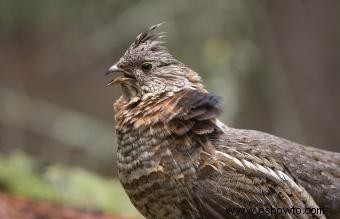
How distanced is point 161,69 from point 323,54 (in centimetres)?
835

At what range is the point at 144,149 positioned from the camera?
5.00 metres

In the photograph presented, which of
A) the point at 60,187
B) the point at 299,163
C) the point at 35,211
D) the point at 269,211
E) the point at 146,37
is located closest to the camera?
the point at 269,211

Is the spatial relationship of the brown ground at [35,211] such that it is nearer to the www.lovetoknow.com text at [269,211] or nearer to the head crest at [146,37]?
the head crest at [146,37]

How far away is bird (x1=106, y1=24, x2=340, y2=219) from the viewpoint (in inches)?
191

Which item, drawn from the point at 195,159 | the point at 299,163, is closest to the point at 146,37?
the point at 195,159

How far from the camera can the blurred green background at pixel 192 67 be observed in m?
7.19

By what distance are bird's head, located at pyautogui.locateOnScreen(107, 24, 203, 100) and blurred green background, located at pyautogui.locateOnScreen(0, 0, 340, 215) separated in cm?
187

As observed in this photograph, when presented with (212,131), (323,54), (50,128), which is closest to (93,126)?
(50,128)

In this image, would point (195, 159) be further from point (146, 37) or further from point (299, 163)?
point (146, 37)

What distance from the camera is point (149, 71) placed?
5.46 meters

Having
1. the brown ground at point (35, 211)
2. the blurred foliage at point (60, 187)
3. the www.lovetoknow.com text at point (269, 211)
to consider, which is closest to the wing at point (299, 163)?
the www.lovetoknow.com text at point (269, 211)

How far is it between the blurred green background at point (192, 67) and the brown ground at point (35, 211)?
0.26m

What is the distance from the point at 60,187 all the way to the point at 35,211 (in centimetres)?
69

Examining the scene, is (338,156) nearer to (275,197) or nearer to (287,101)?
(275,197)
